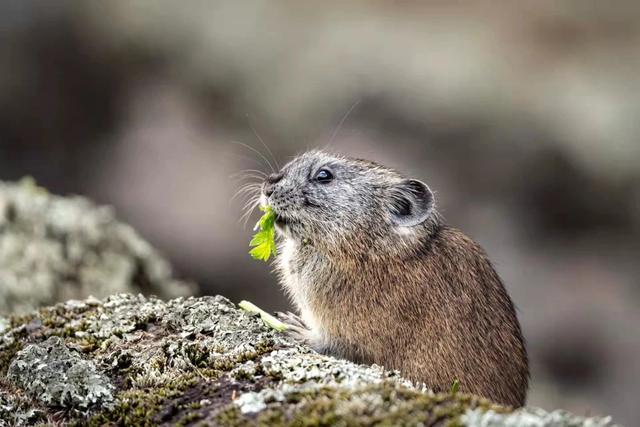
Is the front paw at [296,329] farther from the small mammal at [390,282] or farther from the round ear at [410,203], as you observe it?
the round ear at [410,203]

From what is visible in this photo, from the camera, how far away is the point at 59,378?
5645mm

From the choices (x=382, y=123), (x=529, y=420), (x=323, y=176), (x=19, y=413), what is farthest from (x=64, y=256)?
(x=382, y=123)

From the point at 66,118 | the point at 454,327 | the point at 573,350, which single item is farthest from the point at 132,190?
the point at 454,327

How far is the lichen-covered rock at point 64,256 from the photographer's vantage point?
9.59 m

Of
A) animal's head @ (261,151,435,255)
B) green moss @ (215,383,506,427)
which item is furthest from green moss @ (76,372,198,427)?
animal's head @ (261,151,435,255)

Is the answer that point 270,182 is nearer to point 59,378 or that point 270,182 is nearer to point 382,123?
point 59,378

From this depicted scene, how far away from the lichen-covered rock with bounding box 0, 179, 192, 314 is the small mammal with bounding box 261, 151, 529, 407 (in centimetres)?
245

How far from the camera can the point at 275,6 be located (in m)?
18.0

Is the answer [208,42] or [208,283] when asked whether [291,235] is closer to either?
[208,283]

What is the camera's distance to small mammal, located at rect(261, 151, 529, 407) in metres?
7.16

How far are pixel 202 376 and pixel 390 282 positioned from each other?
2.37 meters

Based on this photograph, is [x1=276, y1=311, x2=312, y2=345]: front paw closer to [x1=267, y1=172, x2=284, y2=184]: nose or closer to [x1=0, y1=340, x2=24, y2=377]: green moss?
[x1=267, y1=172, x2=284, y2=184]: nose

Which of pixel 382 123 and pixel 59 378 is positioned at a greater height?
pixel 382 123

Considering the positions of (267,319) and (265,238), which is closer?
(267,319)
